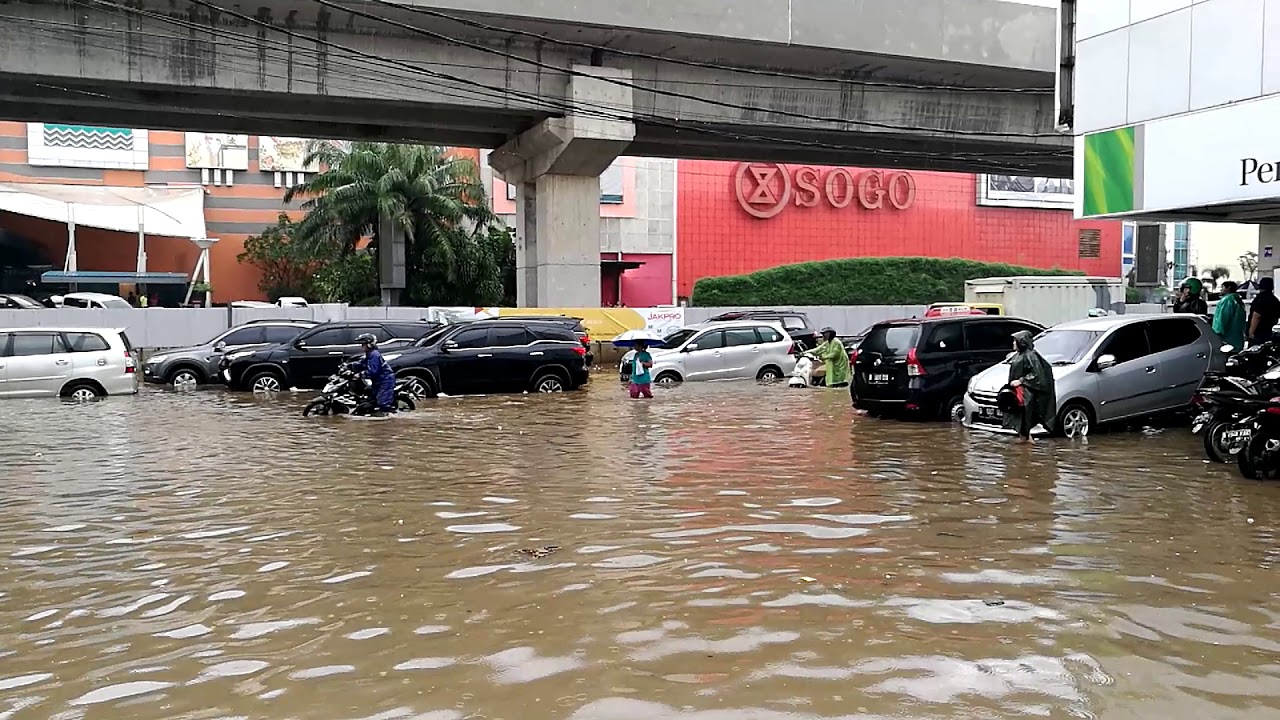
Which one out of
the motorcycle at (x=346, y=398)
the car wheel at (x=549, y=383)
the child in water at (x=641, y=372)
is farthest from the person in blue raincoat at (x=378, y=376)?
the car wheel at (x=549, y=383)

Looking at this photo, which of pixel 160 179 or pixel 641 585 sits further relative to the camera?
pixel 160 179

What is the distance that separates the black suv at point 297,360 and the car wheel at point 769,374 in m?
8.13

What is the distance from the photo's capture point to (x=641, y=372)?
2023cm

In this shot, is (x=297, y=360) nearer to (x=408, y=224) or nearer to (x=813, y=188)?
(x=408, y=224)

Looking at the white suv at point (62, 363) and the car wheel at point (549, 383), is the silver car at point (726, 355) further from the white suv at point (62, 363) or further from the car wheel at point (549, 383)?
the white suv at point (62, 363)

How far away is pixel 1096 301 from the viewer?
3978 centimetres

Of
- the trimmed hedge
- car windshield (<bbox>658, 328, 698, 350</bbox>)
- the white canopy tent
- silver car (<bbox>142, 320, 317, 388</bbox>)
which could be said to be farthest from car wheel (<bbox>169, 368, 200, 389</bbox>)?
the trimmed hedge

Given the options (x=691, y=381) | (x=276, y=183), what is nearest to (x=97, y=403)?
(x=691, y=381)

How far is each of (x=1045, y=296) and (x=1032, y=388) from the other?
26.3m

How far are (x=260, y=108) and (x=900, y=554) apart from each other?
73.4ft

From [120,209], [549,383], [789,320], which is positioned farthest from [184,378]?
[120,209]

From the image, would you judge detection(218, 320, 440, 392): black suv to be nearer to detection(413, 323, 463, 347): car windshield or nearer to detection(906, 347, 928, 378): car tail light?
detection(413, 323, 463, 347): car windshield

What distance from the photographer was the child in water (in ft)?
66.0

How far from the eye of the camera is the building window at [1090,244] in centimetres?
6400
